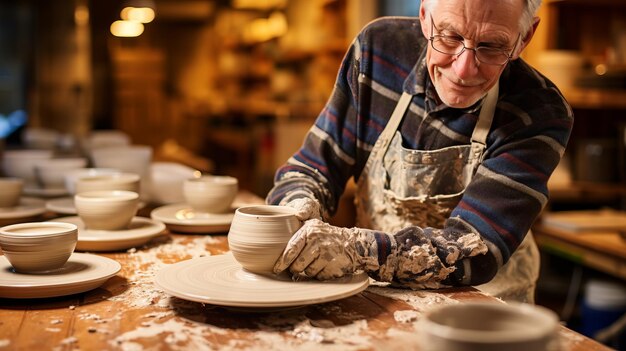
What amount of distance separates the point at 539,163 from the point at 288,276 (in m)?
0.70

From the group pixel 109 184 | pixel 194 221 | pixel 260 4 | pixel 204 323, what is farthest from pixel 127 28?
pixel 204 323

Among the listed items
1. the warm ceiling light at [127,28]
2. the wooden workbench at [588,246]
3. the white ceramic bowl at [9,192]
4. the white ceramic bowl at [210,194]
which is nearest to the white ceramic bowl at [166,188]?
the white ceramic bowl at [210,194]

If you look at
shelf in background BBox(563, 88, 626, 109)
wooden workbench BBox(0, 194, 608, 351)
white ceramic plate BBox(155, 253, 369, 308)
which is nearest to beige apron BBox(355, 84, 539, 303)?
wooden workbench BBox(0, 194, 608, 351)

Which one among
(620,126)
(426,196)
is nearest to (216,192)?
(426,196)

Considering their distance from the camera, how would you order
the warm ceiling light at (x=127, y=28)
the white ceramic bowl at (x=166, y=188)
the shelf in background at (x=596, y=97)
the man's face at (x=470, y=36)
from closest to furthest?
the man's face at (x=470, y=36) → the white ceramic bowl at (x=166, y=188) → the shelf in background at (x=596, y=97) → the warm ceiling light at (x=127, y=28)

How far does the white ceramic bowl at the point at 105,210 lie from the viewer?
1932mm

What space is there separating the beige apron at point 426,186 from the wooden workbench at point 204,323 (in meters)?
0.46

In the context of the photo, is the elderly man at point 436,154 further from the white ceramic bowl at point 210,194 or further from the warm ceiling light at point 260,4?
the warm ceiling light at point 260,4

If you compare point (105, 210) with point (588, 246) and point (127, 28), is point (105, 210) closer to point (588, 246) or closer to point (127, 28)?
point (588, 246)

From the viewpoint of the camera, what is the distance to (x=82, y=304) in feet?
4.72

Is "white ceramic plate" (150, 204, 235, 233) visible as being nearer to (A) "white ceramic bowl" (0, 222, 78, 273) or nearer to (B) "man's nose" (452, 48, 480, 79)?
(A) "white ceramic bowl" (0, 222, 78, 273)

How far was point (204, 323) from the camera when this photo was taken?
1.32 m

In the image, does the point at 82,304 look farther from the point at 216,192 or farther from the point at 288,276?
the point at 216,192

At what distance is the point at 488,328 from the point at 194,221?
1.33 metres
